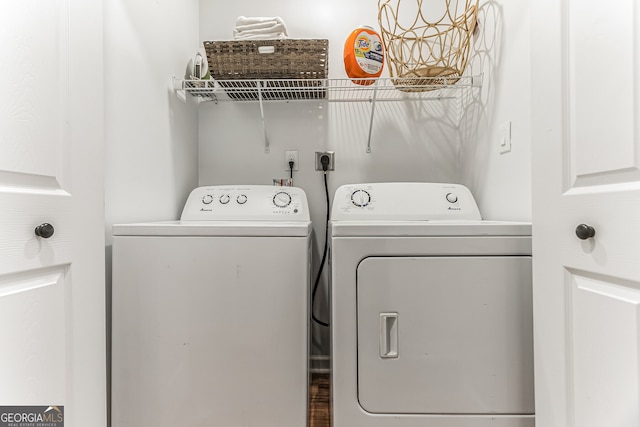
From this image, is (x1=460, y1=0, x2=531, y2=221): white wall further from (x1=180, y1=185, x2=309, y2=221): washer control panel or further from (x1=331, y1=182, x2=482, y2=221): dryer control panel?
(x1=180, y1=185, x2=309, y2=221): washer control panel

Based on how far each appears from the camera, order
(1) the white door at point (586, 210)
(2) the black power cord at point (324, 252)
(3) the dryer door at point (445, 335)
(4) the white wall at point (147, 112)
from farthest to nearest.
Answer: (2) the black power cord at point (324, 252)
(4) the white wall at point (147, 112)
(3) the dryer door at point (445, 335)
(1) the white door at point (586, 210)

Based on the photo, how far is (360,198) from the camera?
1.45 metres

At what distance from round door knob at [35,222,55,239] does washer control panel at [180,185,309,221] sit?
748 mm

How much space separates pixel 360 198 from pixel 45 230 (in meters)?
1.09

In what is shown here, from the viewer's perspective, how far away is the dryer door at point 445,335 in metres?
0.94

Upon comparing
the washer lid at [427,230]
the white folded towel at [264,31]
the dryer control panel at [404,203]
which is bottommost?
the washer lid at [427,230]

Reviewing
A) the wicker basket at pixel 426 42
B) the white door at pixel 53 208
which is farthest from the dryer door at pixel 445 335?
the wicker basket at pixel 426 42

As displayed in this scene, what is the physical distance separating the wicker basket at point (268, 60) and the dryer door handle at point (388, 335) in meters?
1.06

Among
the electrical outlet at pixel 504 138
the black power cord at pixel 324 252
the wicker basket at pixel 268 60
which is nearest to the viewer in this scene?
the electrical outlet at pixel 504 138

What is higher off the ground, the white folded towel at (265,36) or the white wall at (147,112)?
the white folded towel at (265,36)

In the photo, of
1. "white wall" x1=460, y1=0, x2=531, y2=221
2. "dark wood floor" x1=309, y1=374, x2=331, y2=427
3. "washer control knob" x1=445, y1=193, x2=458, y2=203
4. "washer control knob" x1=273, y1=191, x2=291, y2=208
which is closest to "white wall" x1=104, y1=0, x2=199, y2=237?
"washer control knob" x1=273, y1=191, x2=291, y2=208

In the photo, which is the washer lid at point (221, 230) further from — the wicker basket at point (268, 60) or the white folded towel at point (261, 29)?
the white folded towel at point (261, 29)

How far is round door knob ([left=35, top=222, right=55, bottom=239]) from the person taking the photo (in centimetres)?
72

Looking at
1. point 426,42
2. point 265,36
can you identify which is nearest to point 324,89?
point 265,36
